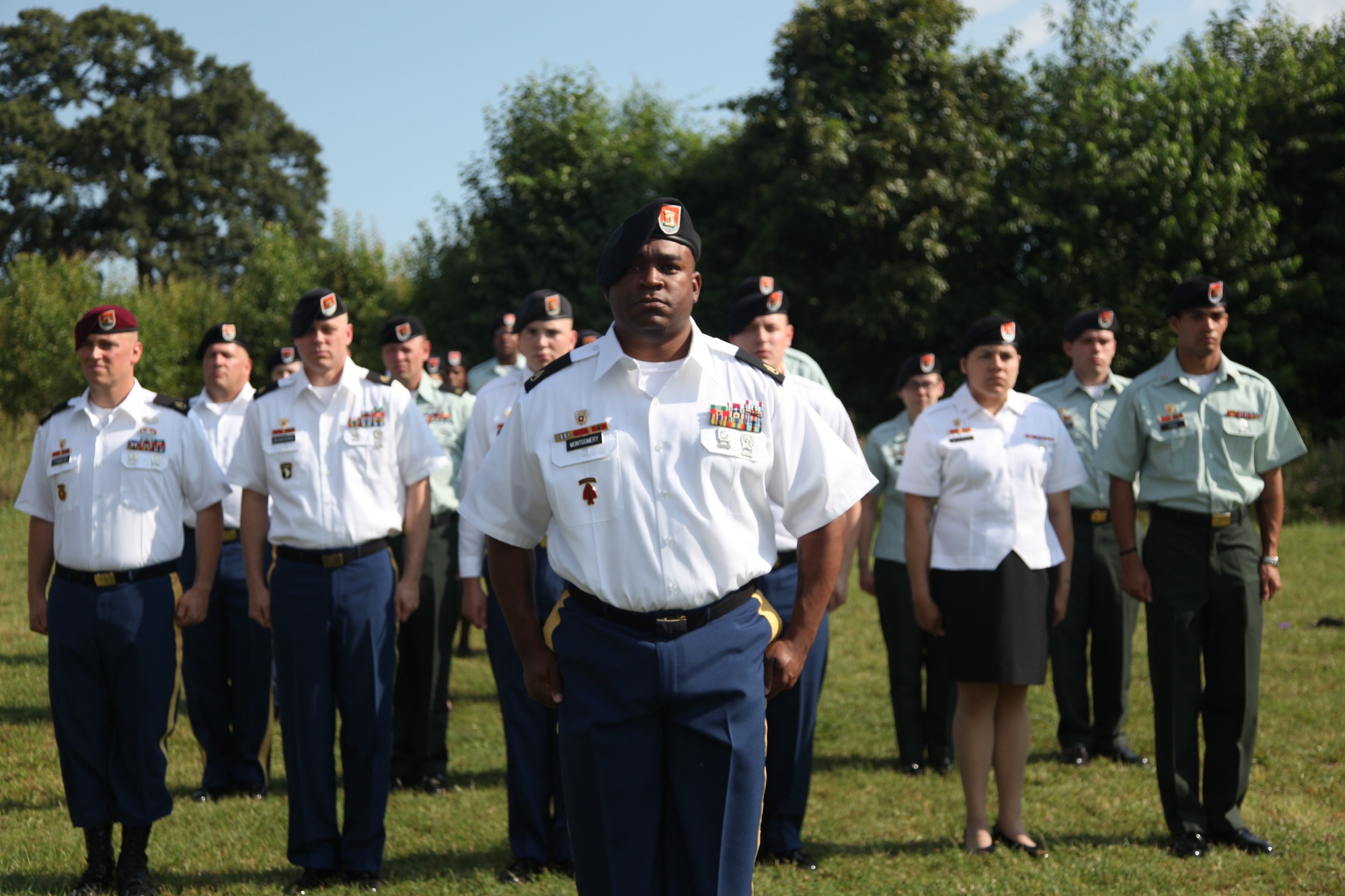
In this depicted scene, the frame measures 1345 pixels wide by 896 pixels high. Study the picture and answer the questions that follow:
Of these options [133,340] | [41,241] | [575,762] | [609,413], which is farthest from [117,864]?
[41,241]

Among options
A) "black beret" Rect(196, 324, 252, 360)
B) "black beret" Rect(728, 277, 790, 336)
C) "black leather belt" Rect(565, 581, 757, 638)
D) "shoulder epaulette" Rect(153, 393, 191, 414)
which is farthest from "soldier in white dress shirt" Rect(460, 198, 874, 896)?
"black beret" Rect(196, 324, 252, 360)

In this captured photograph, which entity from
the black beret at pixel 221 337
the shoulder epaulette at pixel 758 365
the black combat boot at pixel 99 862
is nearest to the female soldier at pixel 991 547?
the shoulder epaulette at pixel 758 365

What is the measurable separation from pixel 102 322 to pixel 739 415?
3356mm

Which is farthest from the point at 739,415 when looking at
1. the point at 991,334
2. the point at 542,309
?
the point at 542,309

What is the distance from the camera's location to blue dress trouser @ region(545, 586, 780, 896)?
3.08 metres

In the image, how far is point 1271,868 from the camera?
16.7ft

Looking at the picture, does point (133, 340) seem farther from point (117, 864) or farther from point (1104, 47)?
point (1104, 47)

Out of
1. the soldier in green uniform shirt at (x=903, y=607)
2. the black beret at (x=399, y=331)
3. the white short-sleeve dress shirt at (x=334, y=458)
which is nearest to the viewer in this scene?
the white short-sleeve dress shirt at (x=334, y=458)

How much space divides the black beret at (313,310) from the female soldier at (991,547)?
2.71 metres

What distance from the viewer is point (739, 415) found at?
3.20 m

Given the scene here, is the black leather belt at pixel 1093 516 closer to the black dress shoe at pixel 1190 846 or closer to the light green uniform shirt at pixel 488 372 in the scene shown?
the black dress shoe at pixel 1190 846

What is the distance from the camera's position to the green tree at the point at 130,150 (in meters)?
43.2

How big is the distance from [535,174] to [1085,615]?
20503 mm

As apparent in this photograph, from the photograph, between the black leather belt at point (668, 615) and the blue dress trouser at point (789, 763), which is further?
the blue dress trouser at point (789, 763)
